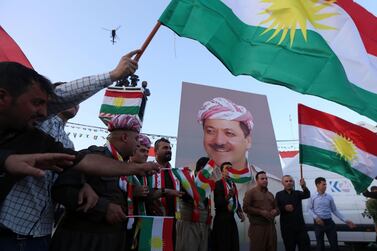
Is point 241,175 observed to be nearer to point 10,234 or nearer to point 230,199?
point 230,199

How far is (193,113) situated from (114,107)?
2339mm

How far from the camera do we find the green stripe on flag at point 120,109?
7.18m

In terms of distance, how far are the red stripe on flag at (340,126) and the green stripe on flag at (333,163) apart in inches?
14.0

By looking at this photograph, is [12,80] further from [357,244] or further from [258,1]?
[357,244]

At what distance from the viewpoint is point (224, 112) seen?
30.5 feet

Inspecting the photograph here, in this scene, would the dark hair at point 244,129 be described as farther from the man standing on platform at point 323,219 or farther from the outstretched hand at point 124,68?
the outstretched hand at point 124,68

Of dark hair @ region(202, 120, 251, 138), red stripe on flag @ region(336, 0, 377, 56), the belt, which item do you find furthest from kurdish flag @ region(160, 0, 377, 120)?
dark hair @ region(202, 120, 251, 138)

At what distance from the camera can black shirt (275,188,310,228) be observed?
704 centimetres

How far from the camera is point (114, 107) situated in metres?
7.46

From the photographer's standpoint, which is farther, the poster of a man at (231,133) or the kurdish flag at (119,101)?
the poster of a man at (231,133)

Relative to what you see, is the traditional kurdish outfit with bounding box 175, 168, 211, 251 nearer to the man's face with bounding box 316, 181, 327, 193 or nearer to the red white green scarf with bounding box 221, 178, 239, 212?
the red white green scarf with bounding box 221, 178, 239, 212

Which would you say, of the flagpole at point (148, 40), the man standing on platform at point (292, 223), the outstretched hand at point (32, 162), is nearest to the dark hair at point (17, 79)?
the outstretched hand at point (32, 162)

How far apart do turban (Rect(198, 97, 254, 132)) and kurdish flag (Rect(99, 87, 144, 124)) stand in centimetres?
209

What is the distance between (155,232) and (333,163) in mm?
4111
